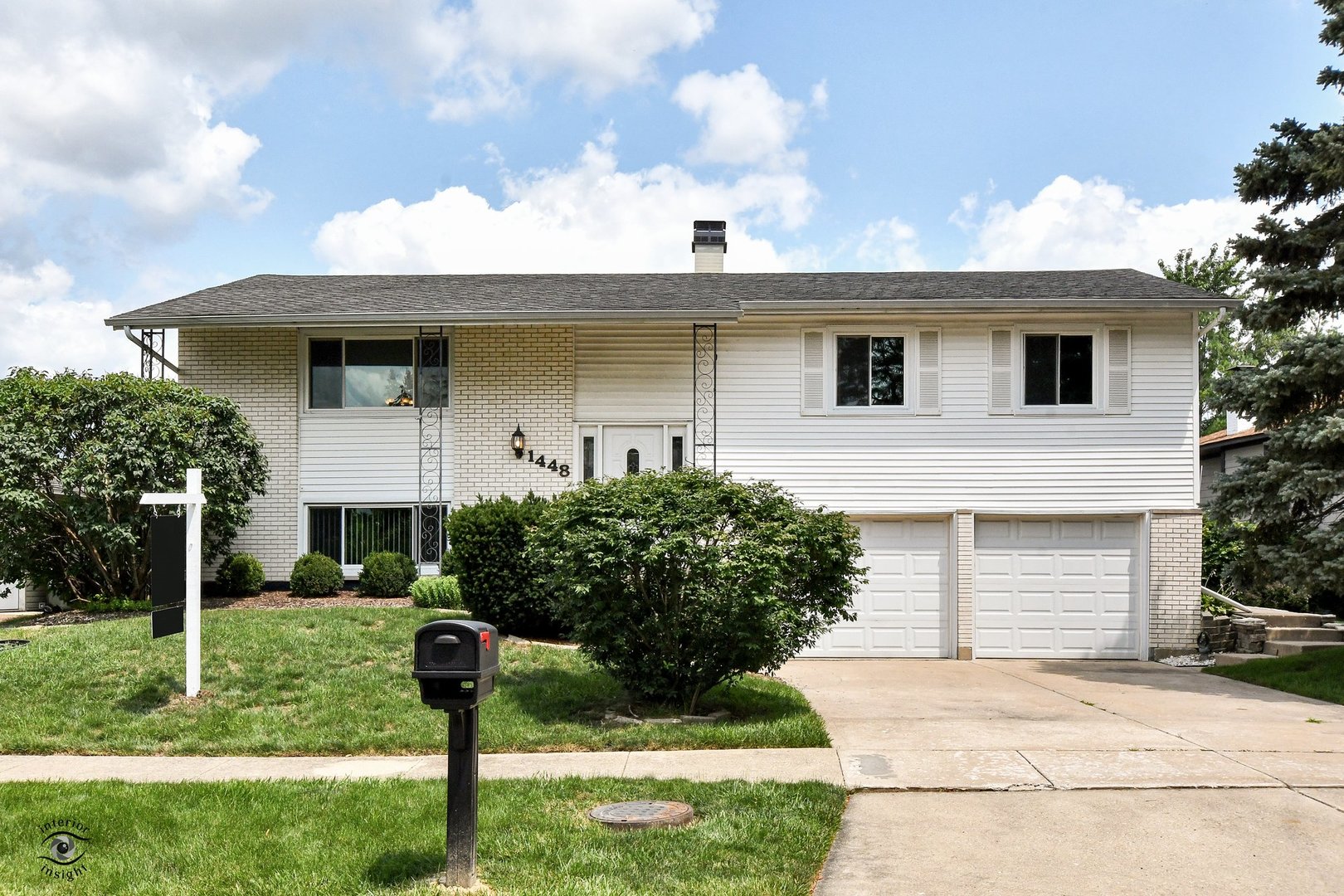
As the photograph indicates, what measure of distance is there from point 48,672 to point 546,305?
28.6ft

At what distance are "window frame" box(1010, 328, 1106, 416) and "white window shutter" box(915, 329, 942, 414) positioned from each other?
1.16 m

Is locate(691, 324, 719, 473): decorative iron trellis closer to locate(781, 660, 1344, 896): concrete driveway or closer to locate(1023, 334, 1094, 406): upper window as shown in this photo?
locate(1023, 334, 1094, 406): upper window

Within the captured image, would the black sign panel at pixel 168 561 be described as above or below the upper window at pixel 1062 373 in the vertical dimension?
below

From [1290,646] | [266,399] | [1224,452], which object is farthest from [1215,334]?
[266,399]

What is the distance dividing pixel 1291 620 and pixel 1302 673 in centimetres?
480

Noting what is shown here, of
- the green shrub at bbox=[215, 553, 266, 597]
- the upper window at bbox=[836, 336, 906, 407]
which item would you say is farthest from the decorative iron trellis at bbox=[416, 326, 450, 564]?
the upper window at bbox=[836, 336, 906, 407]

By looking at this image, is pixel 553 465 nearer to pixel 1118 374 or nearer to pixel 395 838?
pixel 1118 374

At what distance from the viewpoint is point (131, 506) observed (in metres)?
15.2

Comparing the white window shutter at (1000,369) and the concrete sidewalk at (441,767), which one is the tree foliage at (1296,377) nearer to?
the white window shutter at (1000,369)

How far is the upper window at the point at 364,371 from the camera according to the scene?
17531 mm

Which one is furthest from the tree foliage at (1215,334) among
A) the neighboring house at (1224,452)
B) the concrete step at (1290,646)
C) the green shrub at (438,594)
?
the green shrub at (438,594)

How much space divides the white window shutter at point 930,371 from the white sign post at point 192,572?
34.9 ft

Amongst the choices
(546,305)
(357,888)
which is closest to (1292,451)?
(546,305)

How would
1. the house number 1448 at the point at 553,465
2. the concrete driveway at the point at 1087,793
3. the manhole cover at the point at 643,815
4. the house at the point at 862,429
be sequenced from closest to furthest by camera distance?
1. the concrete driveway at the point at 1087,793
2. the manhole cover at the point at 643,815
3. the house at the point at 862,429
4. the house number 1448 at the point at 553,465
